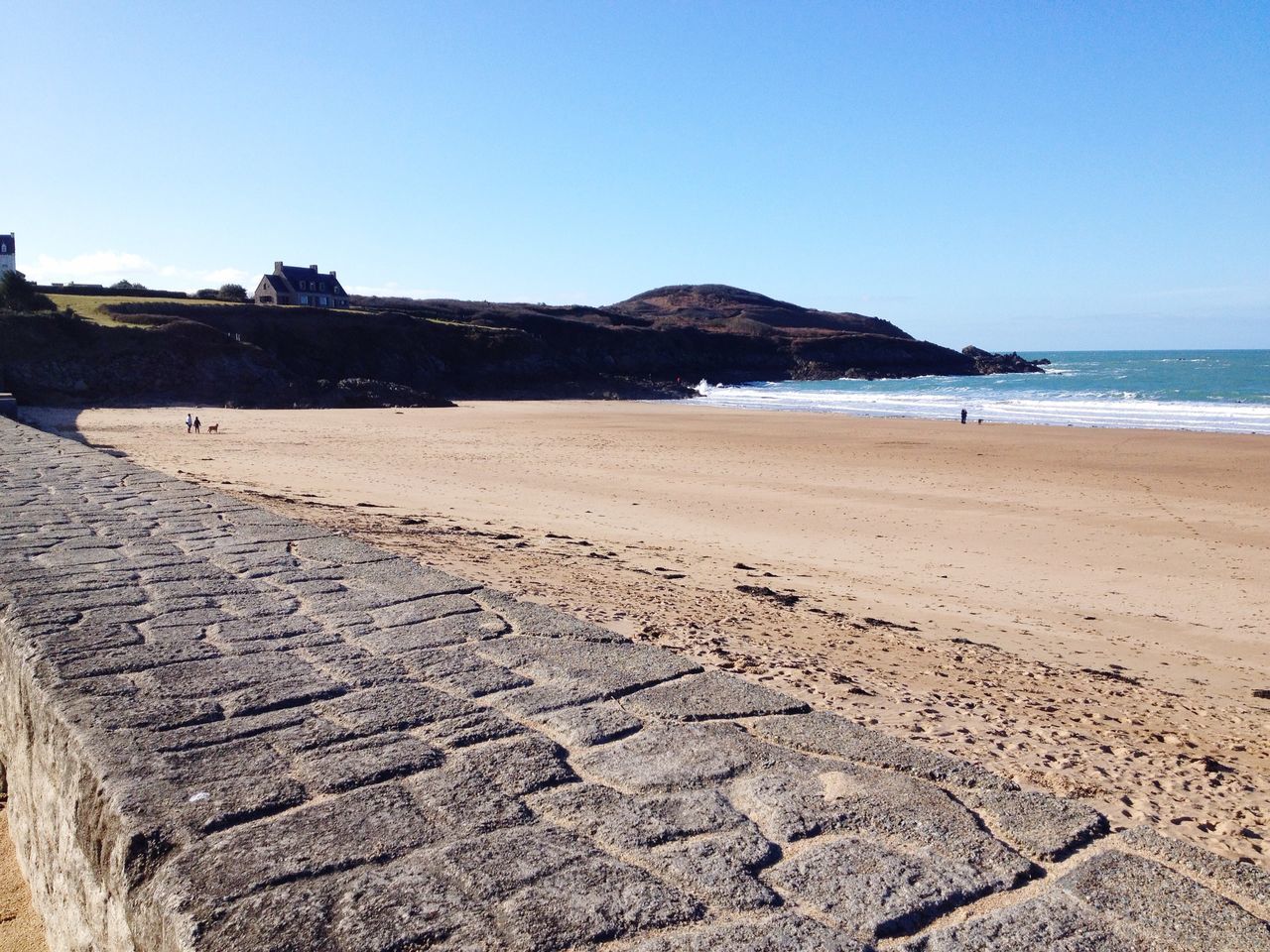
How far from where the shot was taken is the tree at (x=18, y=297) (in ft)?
125

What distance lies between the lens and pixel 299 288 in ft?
234

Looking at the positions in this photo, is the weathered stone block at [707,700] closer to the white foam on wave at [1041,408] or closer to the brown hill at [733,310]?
the white foam on wave at [1041,408]

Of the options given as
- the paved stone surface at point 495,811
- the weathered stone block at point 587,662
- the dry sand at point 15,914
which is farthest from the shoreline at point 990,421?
the dry sand at point 15,914

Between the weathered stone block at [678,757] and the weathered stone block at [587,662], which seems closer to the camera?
the weathered stone block at [678,757]

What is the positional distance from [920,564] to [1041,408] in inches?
1439

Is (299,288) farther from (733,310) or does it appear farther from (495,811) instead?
(495,811)

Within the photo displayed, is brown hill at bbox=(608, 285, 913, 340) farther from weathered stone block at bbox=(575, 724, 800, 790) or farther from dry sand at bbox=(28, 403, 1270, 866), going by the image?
weathered stone block at bbox=(575, 724, 800, 790)

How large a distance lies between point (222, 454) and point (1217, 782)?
19.0 meters

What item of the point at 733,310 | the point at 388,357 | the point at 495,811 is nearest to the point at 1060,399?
the point at 388,357

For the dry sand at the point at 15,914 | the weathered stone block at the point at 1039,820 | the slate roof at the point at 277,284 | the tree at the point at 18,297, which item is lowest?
the dry sand at the point at 15,914

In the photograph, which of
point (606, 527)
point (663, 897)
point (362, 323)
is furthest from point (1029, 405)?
point (663, 897)

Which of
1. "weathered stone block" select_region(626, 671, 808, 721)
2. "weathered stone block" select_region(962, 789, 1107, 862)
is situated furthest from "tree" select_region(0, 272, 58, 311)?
"weathered stone block" select_region(962, 789, 1107, 862)

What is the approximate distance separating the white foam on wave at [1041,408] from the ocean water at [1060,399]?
36 mm

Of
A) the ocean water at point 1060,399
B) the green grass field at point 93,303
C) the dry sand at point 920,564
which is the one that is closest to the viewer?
the dry sand at point 920,564
